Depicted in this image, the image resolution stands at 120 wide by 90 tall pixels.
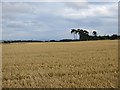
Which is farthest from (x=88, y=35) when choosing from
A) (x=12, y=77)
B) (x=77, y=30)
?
(x=12, y=77)

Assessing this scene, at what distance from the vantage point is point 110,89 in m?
9.18

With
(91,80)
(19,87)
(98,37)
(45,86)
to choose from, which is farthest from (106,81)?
(98,37)

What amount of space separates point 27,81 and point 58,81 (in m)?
1.22

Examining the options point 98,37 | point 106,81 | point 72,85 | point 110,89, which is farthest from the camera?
point 98,37

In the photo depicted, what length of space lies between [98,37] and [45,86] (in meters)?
111

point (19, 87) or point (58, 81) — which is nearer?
point (19, 87)

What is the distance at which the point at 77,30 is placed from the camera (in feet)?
420

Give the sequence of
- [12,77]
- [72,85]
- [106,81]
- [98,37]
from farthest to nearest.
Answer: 1. [98,37]
2. [12,77]
3. [106,81]
4. [72,85]

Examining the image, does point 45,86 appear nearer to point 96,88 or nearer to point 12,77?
point 96,88

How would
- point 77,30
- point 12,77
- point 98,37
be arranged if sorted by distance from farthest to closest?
point 77,30, point 98,37, point 12,77

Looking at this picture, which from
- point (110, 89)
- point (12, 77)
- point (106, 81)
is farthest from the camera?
point (12, 77)

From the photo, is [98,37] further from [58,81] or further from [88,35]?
[58,81]

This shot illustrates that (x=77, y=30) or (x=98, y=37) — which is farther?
(x=77, y=30)

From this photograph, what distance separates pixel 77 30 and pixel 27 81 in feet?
385
